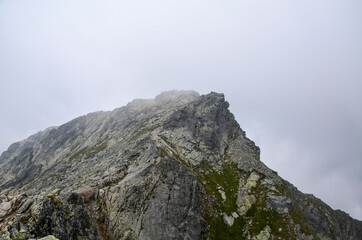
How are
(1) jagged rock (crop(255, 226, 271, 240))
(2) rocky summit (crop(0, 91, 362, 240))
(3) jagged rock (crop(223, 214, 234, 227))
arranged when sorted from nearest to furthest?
(2) rocky summit (crop(0, 91, 362, 240)) < (1) jagged rock (crop(255, 226, 271, 240)) < (3) jagged rock (crop(223, 214, 234, 227))

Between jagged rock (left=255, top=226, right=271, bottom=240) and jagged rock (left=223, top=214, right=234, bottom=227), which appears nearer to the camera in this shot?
jagged rock (left=255, top=226, right=271, bottom=240)

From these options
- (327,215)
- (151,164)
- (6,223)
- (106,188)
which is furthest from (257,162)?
(327,215)

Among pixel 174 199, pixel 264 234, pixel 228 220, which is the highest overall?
pixel 174 199

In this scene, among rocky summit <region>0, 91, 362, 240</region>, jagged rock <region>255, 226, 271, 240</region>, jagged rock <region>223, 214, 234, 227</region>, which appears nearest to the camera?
rocky summit <region>0, 91, 362, 240</region>

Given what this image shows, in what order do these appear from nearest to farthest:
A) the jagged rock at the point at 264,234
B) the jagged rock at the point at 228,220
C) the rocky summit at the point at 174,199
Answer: the rocky summit at the point at 174,199 < the jagged rock at the point at 264,234 < the jagged rock at the point at 228,220

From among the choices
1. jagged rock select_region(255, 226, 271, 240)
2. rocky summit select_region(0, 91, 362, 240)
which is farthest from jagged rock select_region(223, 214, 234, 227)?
jagged rock select_region(255, 226, 271, 240)

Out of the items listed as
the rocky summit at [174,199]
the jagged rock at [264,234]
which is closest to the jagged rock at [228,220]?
the rocky summit at [174,199]

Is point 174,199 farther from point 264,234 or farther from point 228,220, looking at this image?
point 264,234

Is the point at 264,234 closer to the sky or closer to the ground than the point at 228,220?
closer to the ground

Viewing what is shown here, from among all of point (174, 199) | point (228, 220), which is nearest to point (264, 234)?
point (228, 220)

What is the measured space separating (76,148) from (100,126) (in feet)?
85.4

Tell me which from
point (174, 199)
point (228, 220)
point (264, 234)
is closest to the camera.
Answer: point (174, 199)

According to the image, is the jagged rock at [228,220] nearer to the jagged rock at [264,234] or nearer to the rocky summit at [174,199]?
the rocky summit at [174,199]

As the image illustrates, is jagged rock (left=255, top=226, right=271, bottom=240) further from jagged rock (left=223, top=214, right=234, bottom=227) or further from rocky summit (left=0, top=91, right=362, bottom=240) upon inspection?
jagged rock (left=223, top=214, right=234, bottom=227)
